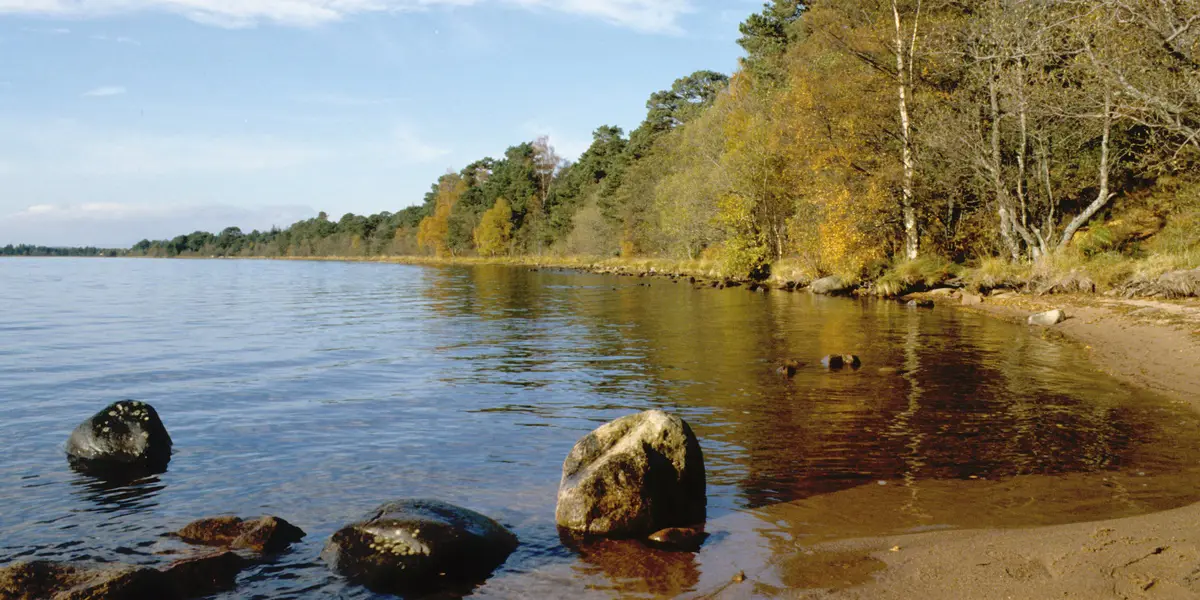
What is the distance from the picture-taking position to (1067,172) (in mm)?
33094

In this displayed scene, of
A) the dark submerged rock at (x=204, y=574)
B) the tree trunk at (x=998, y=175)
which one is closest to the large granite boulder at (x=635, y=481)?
the dark submerged rock at (x=204, y=574)

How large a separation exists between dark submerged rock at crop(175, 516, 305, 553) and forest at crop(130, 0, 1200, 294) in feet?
65.5

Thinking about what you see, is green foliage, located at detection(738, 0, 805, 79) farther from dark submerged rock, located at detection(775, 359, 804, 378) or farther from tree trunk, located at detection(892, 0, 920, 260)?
dark submerged rock, located at detection(775, 359, 804, 378)

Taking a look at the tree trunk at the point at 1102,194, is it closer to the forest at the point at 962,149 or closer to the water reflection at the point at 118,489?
the forest at the point at 962,149

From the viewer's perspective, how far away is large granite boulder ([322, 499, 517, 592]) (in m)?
7.10

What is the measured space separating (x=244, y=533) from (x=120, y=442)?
4.42 metres

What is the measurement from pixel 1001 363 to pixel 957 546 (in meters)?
12.4

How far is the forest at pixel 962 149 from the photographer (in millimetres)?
24562

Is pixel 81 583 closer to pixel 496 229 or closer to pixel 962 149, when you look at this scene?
pixel 962 149

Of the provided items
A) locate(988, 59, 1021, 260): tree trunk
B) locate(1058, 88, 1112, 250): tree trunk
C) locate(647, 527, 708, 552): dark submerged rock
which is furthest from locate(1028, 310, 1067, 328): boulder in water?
locate(647, 527, 708, 552): dark submerged rock

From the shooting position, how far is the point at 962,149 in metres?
33.6

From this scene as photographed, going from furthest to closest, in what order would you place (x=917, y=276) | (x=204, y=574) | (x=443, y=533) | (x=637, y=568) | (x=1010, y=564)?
(x=917, y=276)
(x=443, y=533)
(x=637, y=568)
(x=204, y=574)
(x=1010, y=564)

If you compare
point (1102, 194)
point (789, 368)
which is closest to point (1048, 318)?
point (1102, 194)

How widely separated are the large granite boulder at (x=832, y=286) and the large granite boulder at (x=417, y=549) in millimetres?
35396
